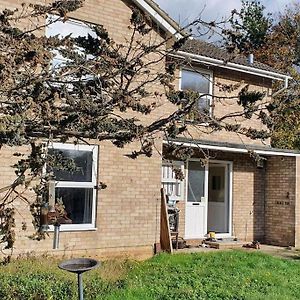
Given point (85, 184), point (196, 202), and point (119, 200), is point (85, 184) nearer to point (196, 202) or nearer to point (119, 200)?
point (119, 200)

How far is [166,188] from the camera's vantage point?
15.1m

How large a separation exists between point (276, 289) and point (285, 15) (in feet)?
93.6

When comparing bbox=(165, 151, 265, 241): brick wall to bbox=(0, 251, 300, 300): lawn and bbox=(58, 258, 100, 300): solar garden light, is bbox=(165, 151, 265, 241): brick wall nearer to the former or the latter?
bbox=(0, 251, 300, 300): lawn

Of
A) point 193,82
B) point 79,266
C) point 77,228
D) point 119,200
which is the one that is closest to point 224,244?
point 119,200

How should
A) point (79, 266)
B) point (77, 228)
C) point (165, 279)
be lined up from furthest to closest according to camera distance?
1. point (77, 228)
2. point (165, 279)
3. point (79, 266)

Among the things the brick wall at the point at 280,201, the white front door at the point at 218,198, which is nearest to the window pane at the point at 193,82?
the white front door at the point at 218,198

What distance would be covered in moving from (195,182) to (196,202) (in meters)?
0.65

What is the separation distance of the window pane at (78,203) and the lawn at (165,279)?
4.35ft

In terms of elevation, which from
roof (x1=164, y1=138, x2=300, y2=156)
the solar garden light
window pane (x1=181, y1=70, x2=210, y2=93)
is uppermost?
window pane (x1=181, y1=70, x2=210, y2=93)

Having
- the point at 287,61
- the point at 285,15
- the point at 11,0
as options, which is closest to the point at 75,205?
the point at 11,0

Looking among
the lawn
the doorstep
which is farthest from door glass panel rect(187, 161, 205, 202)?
the lawn

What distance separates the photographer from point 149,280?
9.45 m

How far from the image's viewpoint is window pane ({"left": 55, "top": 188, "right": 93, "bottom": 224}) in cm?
1179

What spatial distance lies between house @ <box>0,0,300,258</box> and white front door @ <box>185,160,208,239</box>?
0.03 m
